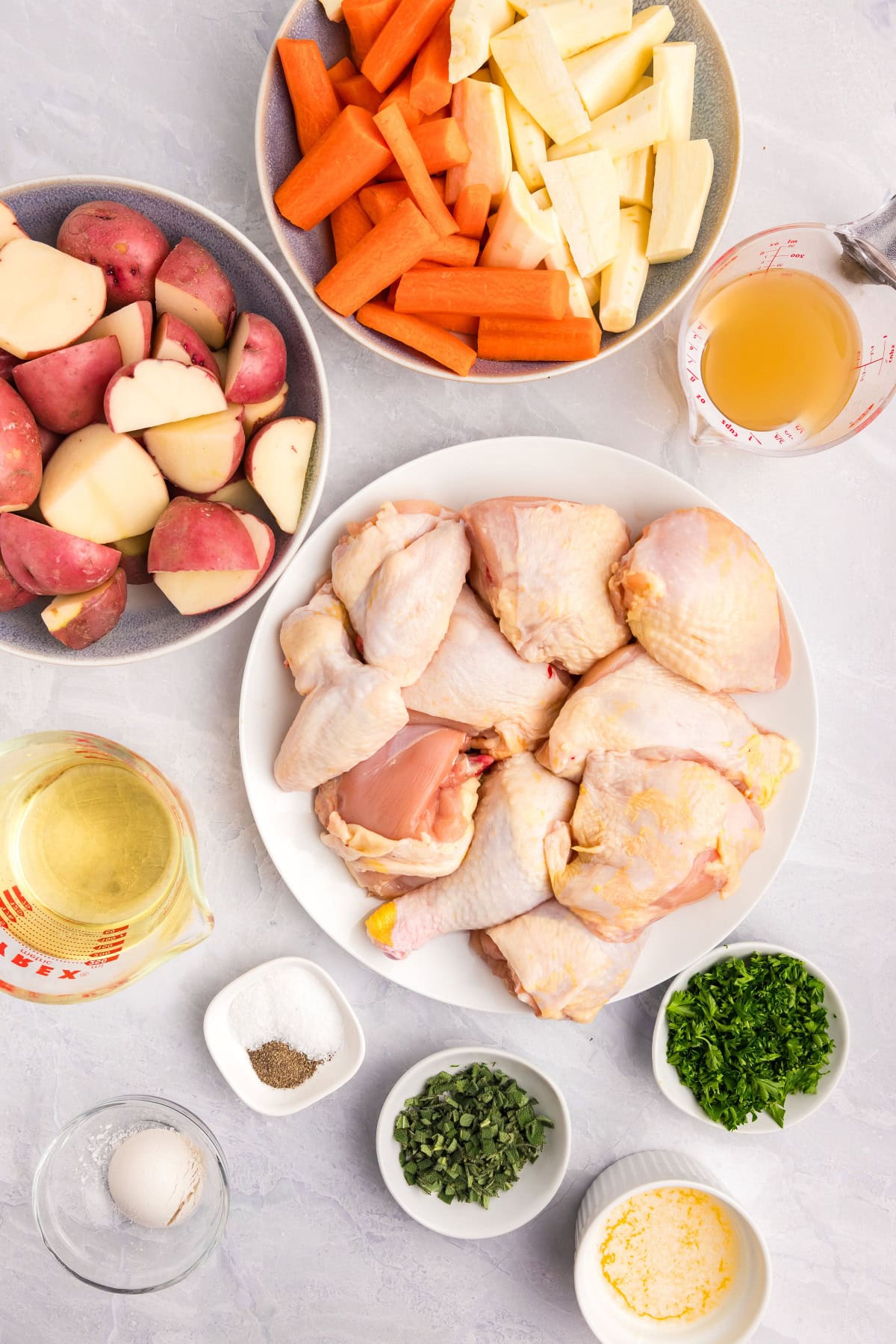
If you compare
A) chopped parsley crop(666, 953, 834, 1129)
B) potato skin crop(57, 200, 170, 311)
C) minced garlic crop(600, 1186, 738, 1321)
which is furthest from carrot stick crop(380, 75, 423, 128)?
minced garlic crop(600, 1186, 738, 1321)

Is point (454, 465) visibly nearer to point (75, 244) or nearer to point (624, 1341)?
point (75, 244)

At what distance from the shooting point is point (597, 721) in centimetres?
161

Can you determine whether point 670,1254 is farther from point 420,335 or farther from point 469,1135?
point 420,335

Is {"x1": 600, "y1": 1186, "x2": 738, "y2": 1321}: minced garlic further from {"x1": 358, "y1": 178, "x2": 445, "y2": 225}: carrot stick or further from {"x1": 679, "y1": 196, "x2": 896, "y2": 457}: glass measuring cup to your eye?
{"x1": 358, "y1": 178, "x2": 445, "y2": 225}: carrot stick

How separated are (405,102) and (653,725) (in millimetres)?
1116

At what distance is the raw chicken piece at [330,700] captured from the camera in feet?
5.19

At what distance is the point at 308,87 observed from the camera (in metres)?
1.51

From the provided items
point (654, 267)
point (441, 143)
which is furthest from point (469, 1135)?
point (441, 143)

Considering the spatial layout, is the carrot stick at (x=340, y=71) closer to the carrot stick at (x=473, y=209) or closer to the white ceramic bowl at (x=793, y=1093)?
the carrot stick at (x=473, y=209)

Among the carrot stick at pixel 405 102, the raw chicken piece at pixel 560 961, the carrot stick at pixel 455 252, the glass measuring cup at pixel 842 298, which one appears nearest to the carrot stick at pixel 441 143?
the carrot stick at pixel 405 102

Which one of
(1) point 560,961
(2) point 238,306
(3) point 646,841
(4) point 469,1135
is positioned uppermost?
(2) point 238,306

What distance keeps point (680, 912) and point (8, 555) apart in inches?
52.9

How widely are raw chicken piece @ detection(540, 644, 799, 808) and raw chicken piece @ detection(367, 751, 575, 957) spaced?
56 millimetres

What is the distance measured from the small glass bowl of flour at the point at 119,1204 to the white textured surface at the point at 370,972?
0.07 meters
